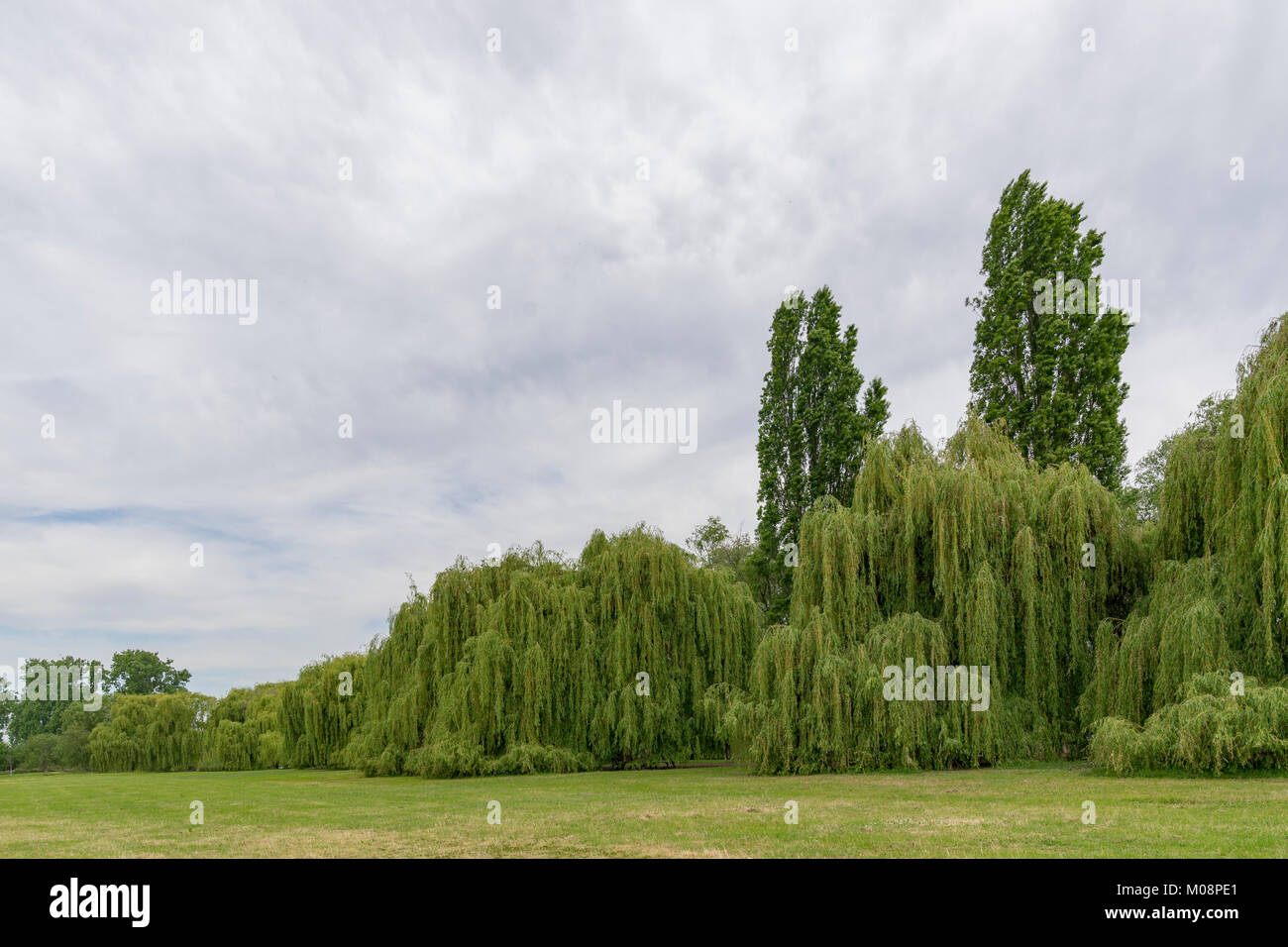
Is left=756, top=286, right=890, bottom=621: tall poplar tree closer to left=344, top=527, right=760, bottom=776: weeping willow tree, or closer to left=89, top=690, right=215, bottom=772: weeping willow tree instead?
left=344, top=527, right=760, bottom=776: weeping willow tree

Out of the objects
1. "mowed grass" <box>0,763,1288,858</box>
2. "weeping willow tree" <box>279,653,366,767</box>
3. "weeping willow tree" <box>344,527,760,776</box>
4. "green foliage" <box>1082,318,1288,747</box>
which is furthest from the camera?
"weeping willow tree" <box>279,653,366,767</box>

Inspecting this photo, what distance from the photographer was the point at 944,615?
18.1m

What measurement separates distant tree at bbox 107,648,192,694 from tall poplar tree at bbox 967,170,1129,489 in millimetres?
79491

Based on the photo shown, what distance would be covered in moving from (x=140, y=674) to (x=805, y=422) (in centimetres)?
7484

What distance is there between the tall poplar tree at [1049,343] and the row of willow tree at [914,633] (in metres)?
6.89

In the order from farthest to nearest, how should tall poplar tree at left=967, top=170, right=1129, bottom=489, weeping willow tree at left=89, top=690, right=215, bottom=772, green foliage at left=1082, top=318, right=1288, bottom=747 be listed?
weeping willow tree at left=89, top=690, right=215, bottom=772 < tall poplar tree at left=967, top=170, right=1129, bottom=489 < green foliage at left=1082, top=318, right=1288, bottom=747

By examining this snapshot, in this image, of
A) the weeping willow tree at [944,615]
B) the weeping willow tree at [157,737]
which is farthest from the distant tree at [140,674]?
the weeping willow tree at [944,615]

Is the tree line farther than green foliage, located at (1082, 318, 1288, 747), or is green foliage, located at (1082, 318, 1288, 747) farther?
the tree line

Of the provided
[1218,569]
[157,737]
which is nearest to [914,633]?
[1218,569]

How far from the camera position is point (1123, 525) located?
19.1 m

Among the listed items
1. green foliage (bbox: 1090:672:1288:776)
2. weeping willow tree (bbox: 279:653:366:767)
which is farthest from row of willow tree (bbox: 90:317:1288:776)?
weeping willow tree (bbox: 279:653:366:767)

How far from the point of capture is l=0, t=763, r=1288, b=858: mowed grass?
7.96 metres

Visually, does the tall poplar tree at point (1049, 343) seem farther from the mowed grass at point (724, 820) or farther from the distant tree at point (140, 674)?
the distant tree at point (140, 674)
